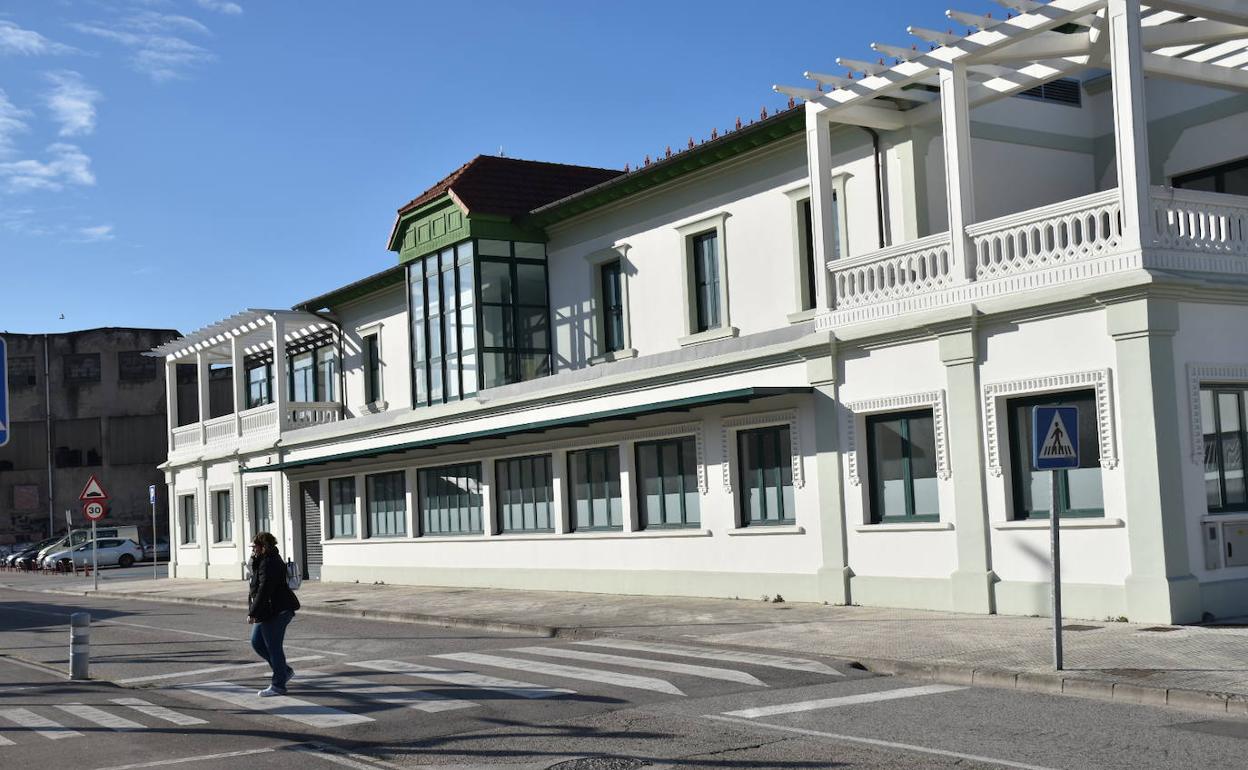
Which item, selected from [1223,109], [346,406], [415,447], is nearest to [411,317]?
[415,447]

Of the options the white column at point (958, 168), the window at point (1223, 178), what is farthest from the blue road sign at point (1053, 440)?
the window at point (1223, 178)

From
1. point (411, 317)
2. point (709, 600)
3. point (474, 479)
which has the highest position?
point (411, 317)

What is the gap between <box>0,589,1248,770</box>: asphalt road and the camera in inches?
346

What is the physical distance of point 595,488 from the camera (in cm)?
2425

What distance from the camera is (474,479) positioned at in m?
27.9

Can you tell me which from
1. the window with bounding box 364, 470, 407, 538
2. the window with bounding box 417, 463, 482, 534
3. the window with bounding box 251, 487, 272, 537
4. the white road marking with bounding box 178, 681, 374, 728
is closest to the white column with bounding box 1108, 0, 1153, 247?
the white road marking with bounding box 178, 681, 374, 728

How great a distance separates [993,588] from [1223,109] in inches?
297

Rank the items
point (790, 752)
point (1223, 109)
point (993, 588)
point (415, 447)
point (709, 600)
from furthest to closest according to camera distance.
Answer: point (415, 447), point (709, 600), point (1223, 109), point (993, 588), point (790, 752)

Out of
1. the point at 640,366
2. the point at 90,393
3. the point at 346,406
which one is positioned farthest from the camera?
the point at 90,393

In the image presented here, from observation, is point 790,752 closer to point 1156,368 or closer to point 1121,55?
point 1156,368

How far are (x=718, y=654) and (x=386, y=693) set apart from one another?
12.6 feet

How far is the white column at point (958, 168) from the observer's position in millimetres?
16750

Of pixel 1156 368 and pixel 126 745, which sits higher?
pixel 1156 368

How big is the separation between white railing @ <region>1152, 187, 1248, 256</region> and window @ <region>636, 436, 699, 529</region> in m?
8.78
